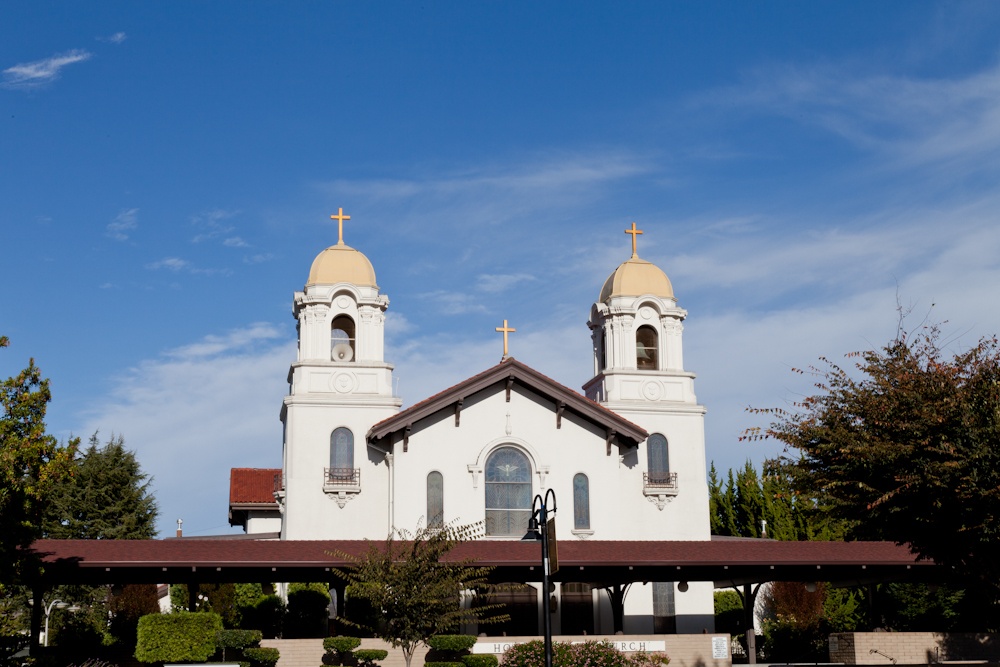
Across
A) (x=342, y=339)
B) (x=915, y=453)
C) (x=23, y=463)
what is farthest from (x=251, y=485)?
(x=915, y=453)

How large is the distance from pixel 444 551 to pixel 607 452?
1120 cm

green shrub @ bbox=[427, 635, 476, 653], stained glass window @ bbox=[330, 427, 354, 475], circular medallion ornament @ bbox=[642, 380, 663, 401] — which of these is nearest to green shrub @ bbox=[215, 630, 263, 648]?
green shrub @ bbox=[427, 635, 476, 653]

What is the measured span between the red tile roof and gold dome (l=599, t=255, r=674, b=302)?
21.7m

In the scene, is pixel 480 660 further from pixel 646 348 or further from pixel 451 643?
pixel 646 348

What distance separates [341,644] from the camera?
3056 centimetres

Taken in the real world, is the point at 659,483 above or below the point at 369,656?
above

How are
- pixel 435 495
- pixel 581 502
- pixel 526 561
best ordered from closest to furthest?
pixel 526 561
pixel 435 495
pixel 581 502

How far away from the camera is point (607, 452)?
130ft

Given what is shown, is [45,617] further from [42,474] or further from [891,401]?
[891,401]

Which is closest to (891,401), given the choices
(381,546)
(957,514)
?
(957,514)

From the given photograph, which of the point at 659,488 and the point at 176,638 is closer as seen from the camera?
the point at 176,638

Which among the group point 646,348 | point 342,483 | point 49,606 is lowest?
point 49,606

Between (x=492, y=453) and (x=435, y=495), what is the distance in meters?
2.27

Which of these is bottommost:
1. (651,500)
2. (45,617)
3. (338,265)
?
(45,617)
